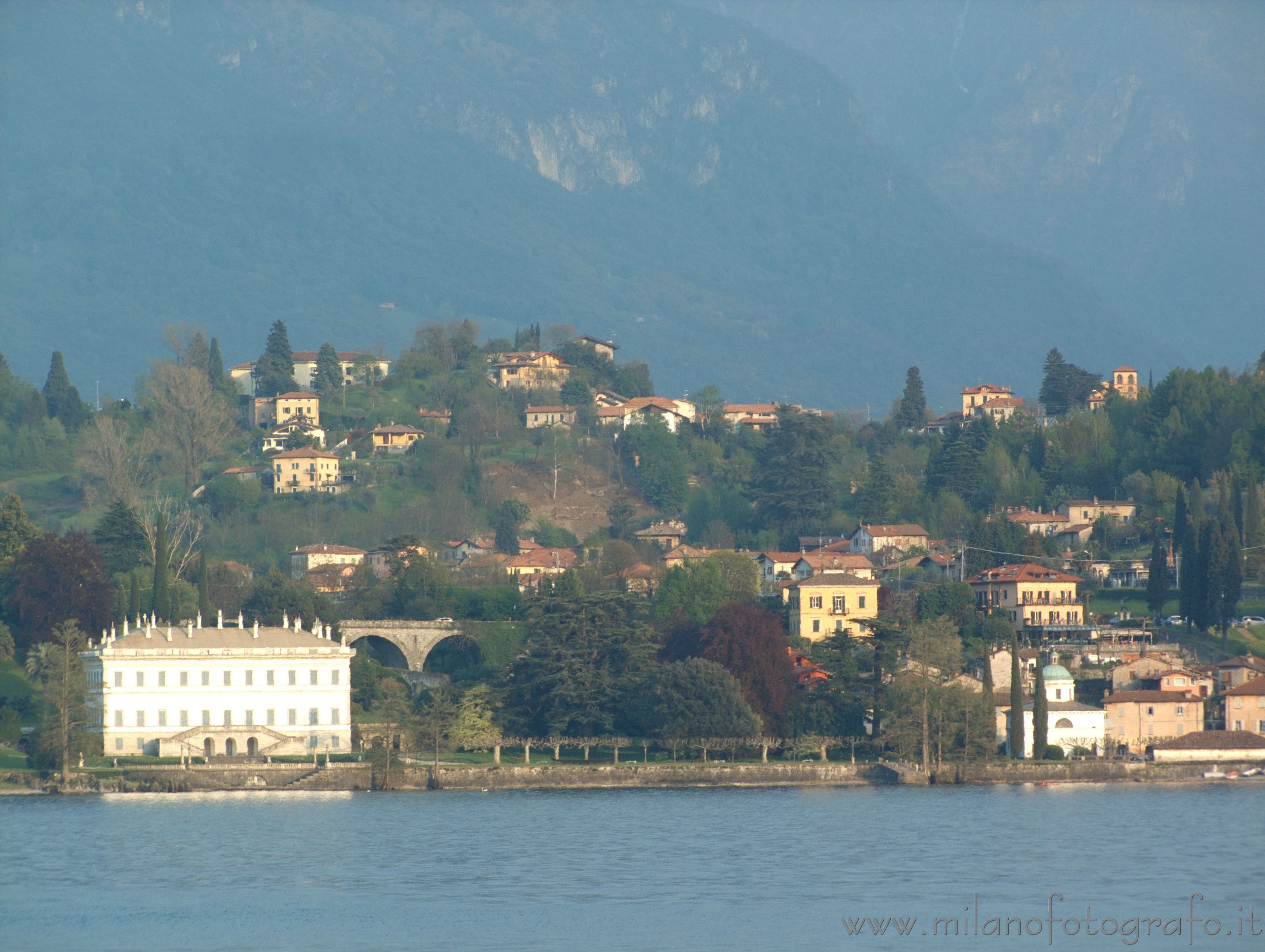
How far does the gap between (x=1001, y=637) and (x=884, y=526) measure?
31.5 m

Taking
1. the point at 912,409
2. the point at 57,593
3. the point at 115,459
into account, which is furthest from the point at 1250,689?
the point at 115,459

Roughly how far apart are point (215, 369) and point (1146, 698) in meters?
105

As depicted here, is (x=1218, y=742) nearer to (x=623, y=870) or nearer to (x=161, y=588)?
(x=623, y=870)

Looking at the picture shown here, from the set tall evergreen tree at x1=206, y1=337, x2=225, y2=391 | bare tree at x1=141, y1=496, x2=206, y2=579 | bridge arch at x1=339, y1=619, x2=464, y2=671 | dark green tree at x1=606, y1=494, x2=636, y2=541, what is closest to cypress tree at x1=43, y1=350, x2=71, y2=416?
tall evergreen tree at x1=206, y1=337, x2=225, y2=391

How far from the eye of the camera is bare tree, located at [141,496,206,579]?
336ft

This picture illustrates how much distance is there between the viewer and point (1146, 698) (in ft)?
259

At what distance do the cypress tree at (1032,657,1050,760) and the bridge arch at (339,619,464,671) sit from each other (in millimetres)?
32639

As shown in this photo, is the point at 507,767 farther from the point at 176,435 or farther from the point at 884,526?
the point at 176,435

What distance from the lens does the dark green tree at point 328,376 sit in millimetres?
170000

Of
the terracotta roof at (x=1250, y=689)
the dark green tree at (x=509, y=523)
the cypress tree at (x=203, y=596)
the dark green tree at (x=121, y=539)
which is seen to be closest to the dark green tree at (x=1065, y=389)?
the dark green tree at (x=509, y=523)

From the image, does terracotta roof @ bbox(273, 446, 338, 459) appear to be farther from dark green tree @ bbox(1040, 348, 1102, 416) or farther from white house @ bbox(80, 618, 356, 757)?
white house @ bbox(80, 618, 356, 757)

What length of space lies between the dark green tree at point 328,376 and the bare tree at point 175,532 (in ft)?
97.5

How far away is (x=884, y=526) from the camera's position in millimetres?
121312

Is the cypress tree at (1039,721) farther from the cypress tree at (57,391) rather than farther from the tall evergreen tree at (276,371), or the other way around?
the cypress tree at (57,391)
